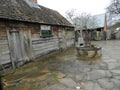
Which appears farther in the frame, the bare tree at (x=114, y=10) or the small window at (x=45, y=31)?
the bare tree at (x=114, y=10)

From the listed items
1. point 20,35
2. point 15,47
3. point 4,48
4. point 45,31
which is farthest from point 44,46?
point 4,48

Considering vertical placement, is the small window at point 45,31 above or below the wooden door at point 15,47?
above

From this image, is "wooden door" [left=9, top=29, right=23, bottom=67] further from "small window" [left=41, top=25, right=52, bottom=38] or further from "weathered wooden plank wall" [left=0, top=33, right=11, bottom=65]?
"small window" [left=41, top=25, right=52, bottom=38]

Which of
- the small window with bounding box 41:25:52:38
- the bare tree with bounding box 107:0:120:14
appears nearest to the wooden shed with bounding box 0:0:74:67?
the small window with bounding box 41:25:52:38

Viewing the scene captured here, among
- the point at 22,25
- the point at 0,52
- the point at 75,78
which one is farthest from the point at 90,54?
the point at 0,52

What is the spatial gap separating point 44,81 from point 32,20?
4.69 metres

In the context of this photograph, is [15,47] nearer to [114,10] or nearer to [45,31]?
[45,31]

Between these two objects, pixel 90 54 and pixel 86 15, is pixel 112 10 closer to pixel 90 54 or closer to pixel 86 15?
pixel 86 15

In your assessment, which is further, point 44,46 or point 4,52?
point 44,46

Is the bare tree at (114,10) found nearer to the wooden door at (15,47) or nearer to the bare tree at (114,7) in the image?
the bare tree at (114,7)

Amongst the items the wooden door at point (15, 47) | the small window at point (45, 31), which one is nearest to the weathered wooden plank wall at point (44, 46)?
the small window at point (45, 31)

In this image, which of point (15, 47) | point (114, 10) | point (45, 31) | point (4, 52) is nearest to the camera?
point (4, 52)

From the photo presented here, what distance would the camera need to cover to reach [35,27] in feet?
27.7

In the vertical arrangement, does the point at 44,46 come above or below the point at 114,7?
below
